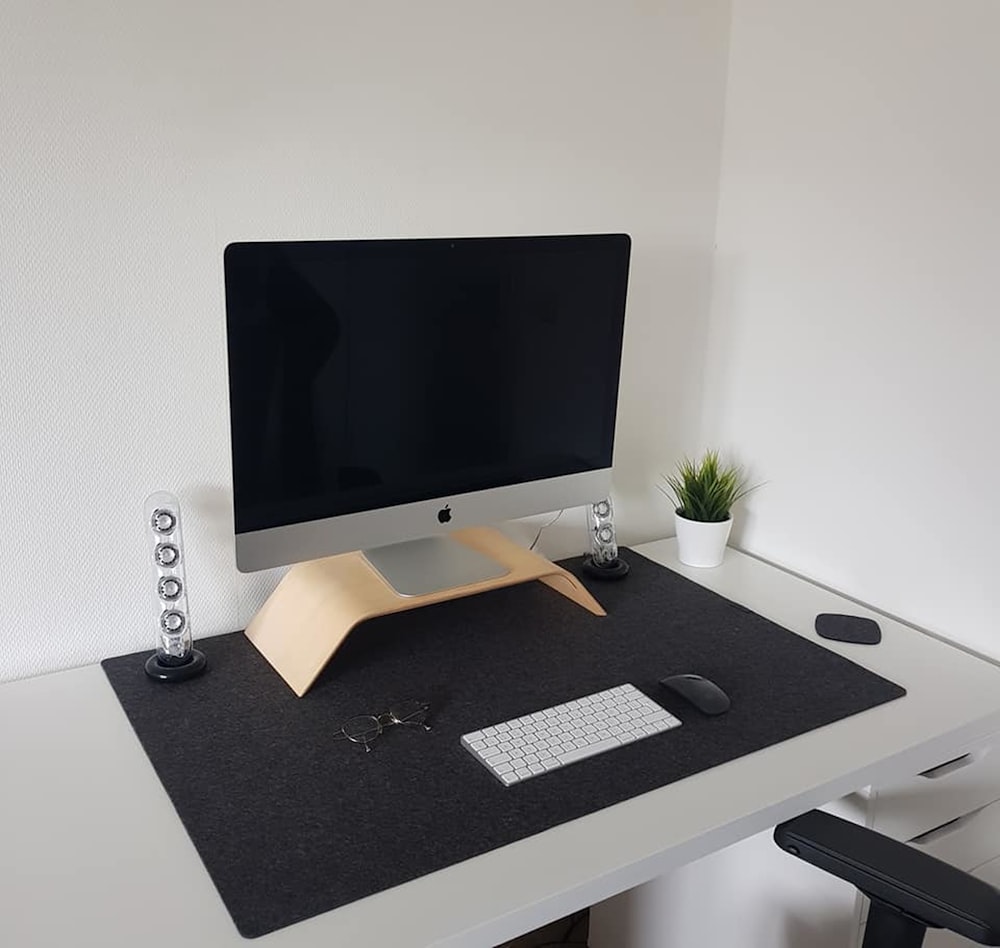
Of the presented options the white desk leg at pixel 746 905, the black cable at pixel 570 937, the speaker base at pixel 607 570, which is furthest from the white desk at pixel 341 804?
the black cable at pixel 570 937

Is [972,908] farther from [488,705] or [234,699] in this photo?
[234,699]

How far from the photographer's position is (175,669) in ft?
4.48

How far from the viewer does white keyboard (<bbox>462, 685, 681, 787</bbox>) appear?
1.17 meters

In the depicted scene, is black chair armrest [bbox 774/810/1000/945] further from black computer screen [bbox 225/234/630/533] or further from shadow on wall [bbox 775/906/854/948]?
black computer screen [bbox 225/234/630/533]

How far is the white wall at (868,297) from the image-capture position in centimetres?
145

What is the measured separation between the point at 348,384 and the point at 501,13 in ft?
2.17

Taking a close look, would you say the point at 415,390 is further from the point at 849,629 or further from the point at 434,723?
the point at 849,629

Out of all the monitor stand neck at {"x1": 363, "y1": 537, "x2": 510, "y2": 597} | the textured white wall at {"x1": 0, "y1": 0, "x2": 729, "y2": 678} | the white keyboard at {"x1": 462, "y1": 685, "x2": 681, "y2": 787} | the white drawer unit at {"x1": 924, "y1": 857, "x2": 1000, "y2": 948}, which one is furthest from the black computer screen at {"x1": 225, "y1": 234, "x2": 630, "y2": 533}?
the white drawer unit at {"x1": 924, "y1": 857, "x2": 1000, "y2": 948}

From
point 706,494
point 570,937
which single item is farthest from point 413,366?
point 570,937

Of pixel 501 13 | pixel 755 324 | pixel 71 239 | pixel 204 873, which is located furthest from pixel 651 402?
pixel 204 873

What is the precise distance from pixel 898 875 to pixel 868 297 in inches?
36.7

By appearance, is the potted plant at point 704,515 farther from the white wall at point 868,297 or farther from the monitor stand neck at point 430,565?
the monitor stand neck at point 430,565

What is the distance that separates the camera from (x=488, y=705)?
51.3 inches

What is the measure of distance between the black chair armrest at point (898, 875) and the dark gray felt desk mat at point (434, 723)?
0.14 metres
